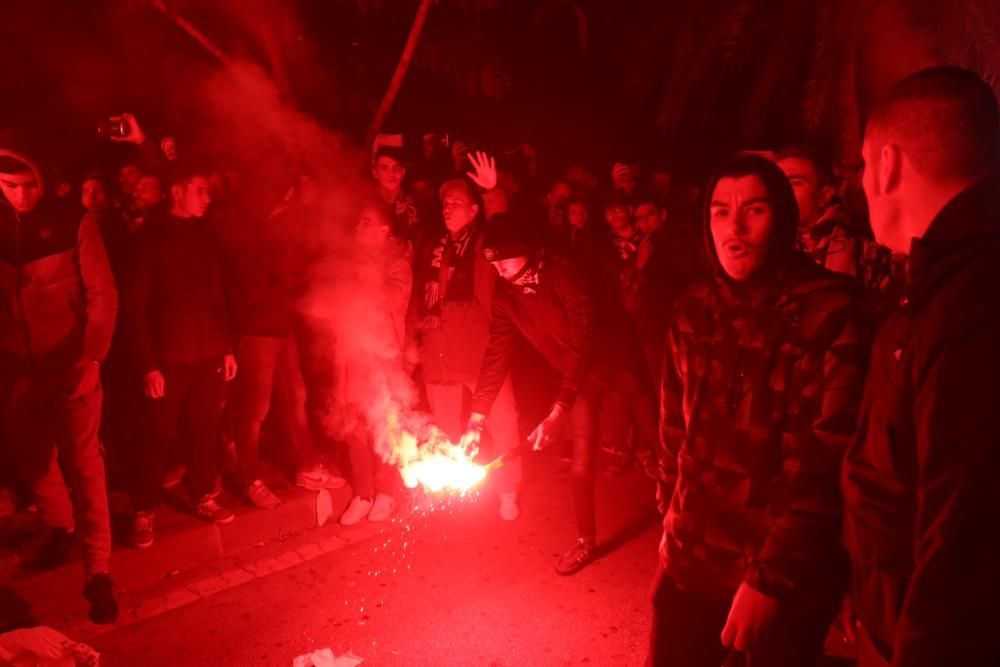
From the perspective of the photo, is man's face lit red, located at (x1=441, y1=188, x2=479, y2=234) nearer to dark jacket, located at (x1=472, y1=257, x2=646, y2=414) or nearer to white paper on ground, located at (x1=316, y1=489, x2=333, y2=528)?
dark jacket, located at (x1=472, y1=257, x2=646, y2=414)

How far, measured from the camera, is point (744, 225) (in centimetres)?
263

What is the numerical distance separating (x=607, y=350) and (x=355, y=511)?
257cm

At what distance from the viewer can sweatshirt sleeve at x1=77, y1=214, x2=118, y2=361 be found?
15.6ft

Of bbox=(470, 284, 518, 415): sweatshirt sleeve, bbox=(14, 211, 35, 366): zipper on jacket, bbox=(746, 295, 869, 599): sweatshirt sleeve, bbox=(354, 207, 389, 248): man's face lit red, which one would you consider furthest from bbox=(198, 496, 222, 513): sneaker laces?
bbox=(746, 295, 869, 599): sweatshirt sleeve

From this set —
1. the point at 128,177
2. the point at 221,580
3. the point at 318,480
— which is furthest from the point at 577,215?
the point at 221,580

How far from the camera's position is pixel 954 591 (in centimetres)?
154

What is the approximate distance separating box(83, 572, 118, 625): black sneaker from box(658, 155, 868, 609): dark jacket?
378 centimetres

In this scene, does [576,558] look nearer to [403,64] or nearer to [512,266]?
[512,266]

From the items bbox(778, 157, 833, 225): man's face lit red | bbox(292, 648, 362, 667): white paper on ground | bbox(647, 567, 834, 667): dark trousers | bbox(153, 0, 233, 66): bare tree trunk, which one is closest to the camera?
bbox(647, 567, 834, 667): dark trousers

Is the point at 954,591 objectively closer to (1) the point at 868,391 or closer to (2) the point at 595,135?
(1) the point at 868,391

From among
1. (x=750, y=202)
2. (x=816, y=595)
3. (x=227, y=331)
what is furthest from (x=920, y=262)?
(x=227, y=331)

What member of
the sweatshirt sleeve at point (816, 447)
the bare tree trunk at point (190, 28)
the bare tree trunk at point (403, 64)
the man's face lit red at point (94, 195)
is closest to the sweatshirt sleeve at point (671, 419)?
the sweatshirt sleeve at point (816, 447)

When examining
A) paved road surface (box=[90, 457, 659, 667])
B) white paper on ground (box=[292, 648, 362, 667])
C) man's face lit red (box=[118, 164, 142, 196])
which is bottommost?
paved road surface (box=[90, 457, 659, 667])

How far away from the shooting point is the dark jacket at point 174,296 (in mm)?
5371
